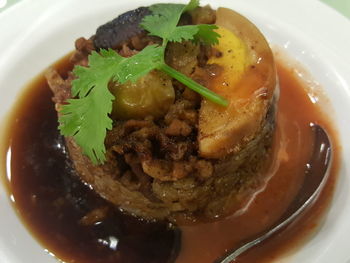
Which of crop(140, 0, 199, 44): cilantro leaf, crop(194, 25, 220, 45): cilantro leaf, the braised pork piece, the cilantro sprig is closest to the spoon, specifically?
the braised pork piece

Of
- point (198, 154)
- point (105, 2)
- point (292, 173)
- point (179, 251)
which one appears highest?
point (105, 2)

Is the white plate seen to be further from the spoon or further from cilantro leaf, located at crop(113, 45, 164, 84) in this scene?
Answer: cilantro leaf, located at crop(113, 45, 164, 84)

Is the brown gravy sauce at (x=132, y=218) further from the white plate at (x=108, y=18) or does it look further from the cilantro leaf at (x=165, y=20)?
the cilantro leaf at (x=165, y=20)

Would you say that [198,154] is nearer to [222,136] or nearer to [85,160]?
[222,136]

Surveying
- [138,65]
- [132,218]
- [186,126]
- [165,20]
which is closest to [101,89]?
[138,65]

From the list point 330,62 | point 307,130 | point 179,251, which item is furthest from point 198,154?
point 330,62

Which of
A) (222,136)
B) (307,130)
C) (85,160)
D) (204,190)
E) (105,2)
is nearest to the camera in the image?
(222,136)
